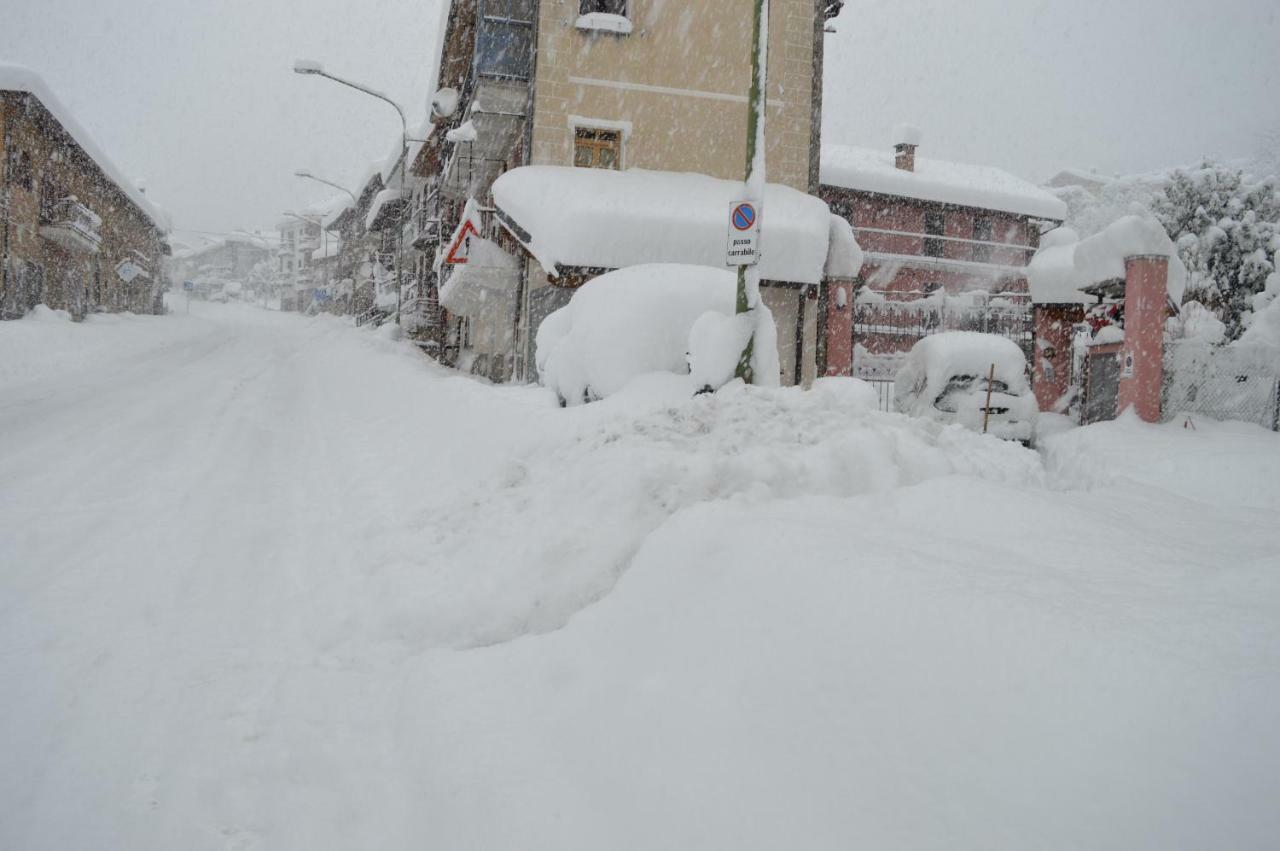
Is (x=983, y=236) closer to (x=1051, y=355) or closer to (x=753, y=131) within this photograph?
(x=1051, y=355)

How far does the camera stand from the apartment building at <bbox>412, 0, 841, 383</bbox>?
589 inches

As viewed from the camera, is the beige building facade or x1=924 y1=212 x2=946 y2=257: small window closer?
the beige building facade

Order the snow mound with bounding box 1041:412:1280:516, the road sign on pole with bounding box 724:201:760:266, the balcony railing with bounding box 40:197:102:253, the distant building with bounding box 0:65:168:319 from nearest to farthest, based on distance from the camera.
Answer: the road sign on pole with bounding box 724:201:760:266, the snow mound with bounding box 1041:412:1280:516, the distant building with bounding box 0:65:168:319, the balcony railing with bounding box 40:197:102:253

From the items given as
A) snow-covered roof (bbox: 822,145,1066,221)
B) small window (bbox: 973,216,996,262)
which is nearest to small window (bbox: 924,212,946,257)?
snow-covered roof (bbox: 822,145,1066,221)

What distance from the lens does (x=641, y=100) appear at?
15.6 m

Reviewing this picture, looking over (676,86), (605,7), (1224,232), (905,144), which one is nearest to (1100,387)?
(676,86)

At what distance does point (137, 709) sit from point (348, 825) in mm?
1123

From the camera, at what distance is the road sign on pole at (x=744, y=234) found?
7160mm

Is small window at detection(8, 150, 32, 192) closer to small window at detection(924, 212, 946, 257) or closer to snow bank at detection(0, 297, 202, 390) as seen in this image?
snow bank at detection(0, 297, 202, 390)

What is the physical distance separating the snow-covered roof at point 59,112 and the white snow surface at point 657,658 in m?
25.2

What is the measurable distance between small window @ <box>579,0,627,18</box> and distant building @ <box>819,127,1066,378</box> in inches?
568

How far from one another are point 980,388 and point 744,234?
6479 millimetres

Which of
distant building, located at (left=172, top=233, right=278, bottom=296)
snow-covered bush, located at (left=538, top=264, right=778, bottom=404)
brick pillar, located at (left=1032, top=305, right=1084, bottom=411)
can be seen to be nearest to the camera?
snow-covered bush, located at (left=538, top=264, right=778, bottom=404)

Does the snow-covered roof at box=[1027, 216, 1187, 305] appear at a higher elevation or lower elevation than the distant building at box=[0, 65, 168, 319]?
lower
